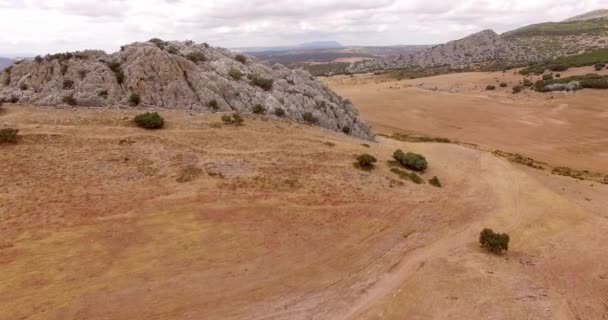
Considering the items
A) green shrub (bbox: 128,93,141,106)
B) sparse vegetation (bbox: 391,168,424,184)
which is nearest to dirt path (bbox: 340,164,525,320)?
sparse vegetation (bbox: 391,168,424,184)

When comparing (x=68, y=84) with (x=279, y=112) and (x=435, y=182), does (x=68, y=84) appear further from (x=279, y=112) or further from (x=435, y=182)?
(x=435, y=182)

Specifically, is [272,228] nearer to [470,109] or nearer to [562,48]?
[470,109]

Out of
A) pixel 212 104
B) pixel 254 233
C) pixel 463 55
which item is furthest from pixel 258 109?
pixel 463 55

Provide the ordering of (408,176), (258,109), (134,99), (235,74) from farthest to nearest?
1. (235,74)
2. (258,109)
3. (134,99)
4. (408,176)

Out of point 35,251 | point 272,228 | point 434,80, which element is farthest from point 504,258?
point 434,80

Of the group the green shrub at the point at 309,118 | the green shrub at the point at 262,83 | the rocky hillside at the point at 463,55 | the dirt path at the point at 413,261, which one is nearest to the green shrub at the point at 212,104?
the green shrub at the point at 262,83

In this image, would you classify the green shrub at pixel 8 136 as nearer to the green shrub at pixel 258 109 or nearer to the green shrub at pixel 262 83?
the green shrub at pixel 258 109

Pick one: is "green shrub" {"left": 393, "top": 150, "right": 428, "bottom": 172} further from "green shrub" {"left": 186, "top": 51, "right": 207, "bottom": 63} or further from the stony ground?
"green shrub" {"left": 186, "top": 51, "right": 207, "bottom": 63}
